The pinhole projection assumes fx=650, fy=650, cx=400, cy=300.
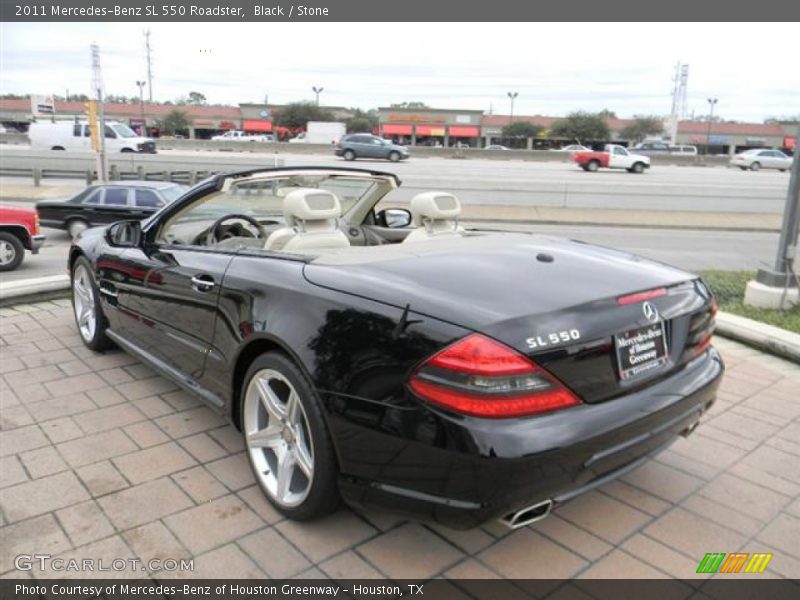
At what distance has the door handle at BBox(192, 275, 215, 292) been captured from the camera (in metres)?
3.27

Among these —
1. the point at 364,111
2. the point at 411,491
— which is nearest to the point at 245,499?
the point at 411,491

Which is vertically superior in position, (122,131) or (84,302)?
(122,131)

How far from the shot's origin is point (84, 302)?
5098 millimetres

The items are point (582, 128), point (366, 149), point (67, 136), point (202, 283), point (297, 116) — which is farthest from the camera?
point (297, 116)

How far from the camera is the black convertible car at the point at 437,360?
7.11ft

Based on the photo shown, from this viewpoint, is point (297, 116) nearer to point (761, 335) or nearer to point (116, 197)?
point (116, 197)

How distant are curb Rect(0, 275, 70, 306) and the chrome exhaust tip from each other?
5.89 meters

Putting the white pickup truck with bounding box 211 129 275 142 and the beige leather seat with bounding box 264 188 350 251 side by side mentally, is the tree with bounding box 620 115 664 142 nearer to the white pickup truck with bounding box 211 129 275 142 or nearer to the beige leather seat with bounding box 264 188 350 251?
the white pickup truck with bounding box 211 129 275 142

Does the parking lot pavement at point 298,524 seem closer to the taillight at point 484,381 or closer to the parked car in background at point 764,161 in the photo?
the taillight at point 484,381

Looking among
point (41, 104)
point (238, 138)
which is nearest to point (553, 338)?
point (41, 104)

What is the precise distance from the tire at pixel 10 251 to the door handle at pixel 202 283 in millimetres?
8292

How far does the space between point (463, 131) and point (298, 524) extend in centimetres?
9205

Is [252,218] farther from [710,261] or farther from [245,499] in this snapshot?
[710,261]

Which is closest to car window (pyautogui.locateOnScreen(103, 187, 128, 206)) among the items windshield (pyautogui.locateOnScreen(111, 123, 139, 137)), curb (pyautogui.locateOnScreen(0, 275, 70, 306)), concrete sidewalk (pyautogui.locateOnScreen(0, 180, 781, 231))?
curb (pyautogui.locateOnScreen(0, 275, 70, 306))
